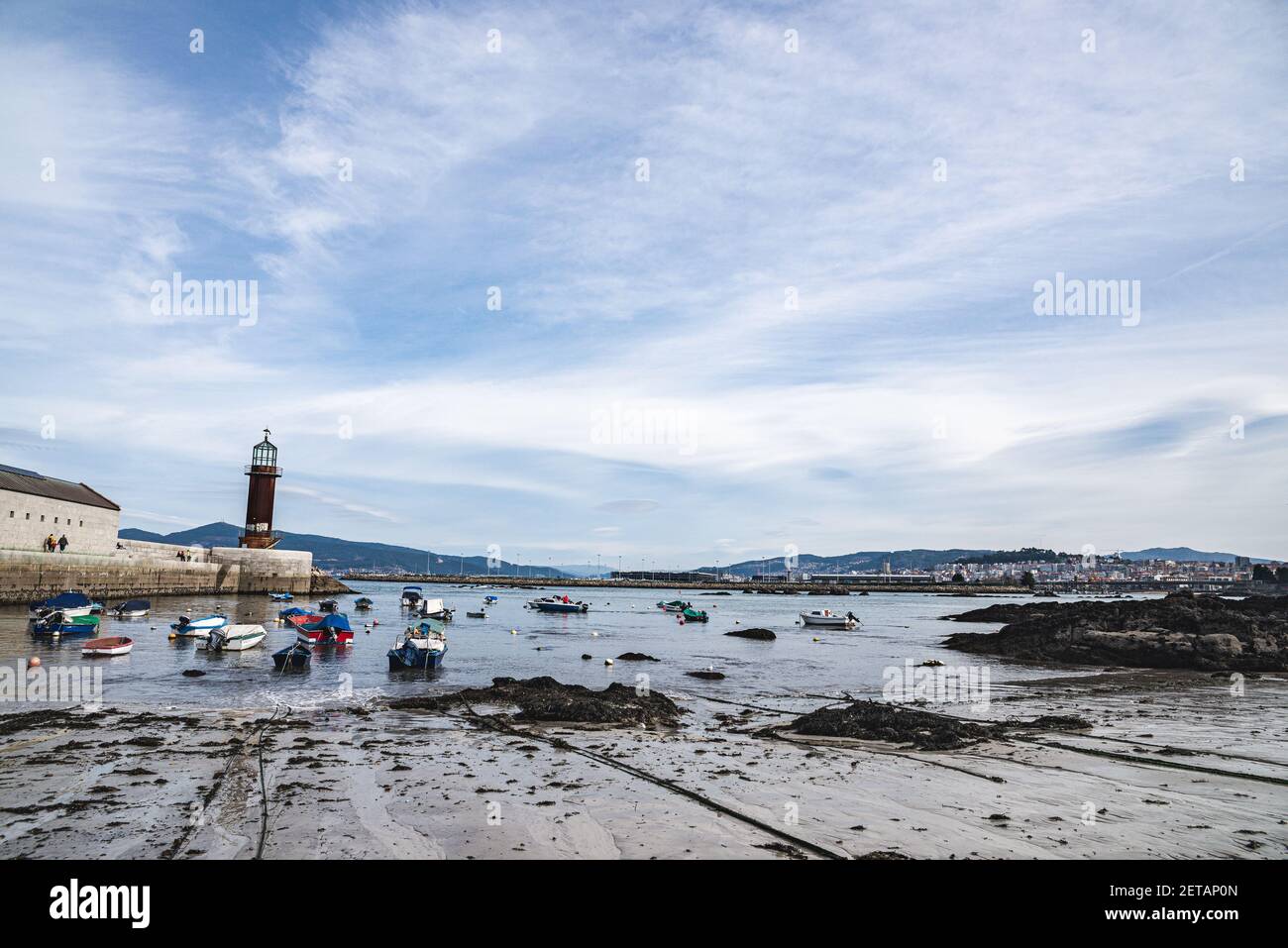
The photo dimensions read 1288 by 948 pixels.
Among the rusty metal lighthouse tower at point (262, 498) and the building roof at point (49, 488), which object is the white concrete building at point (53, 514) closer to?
the building roof at point (49, 488)

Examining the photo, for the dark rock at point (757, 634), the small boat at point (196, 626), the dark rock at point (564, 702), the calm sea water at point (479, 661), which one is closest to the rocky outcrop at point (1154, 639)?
the calm sea water at point (479, 661)

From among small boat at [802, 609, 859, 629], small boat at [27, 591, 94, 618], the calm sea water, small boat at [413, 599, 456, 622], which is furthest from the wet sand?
small boat at [802, 609, 859, 629]

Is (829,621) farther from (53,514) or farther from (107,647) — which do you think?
(53,514)

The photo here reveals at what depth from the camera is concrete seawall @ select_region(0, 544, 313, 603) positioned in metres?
52.4

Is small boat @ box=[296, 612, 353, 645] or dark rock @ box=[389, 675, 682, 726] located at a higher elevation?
dark rock @ box=[389, 675, 682, 726]

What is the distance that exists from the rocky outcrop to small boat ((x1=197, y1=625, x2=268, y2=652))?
4205 cm

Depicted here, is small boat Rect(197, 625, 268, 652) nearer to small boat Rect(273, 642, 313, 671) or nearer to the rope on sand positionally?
small boat Rect(273, 642, 313, 671)

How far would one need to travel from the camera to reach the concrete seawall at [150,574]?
172 ft

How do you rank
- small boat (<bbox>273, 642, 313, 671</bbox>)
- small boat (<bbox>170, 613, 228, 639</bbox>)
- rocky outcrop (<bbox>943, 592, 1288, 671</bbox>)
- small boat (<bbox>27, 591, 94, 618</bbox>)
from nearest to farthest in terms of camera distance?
small boat (<bbox>273, 642, 313, 671</bbox>), rocky outcrop (<bbox>943, 592, 1288, 671</bbox>), small boat (<bbox>170, 613, 228, 639</bbox>), small boat (<bbox>27, 591, 94, 618</bbox>)

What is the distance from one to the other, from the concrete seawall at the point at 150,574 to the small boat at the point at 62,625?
52.5ft

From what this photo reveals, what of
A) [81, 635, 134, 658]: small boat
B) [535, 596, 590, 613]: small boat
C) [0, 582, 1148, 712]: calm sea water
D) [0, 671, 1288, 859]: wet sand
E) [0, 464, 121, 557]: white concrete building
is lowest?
[535, 596, 590, 613]: small boat

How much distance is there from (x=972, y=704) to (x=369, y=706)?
19449mm
